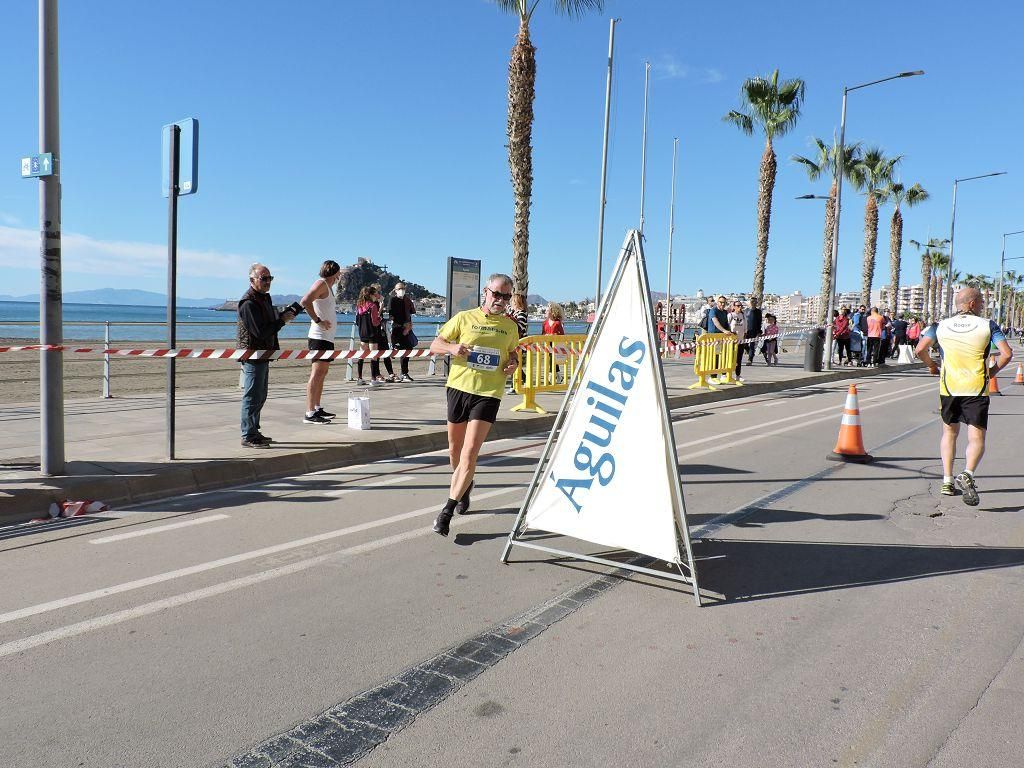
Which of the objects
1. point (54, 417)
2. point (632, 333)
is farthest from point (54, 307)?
point (632, 333)

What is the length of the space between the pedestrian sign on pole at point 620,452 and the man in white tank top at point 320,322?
5.12 meters

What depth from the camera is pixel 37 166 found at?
6445mm

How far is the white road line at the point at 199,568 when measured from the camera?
410 cm

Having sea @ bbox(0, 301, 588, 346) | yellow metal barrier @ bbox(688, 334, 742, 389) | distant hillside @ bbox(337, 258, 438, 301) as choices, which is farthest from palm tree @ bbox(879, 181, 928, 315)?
distant hillside @ bbox(337, 258, 438, 301)

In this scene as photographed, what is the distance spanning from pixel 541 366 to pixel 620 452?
8374 mm

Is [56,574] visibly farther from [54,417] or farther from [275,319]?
[275,319]

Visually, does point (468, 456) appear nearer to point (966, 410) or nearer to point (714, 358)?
point (966, 410)

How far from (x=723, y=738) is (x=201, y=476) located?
216 inches

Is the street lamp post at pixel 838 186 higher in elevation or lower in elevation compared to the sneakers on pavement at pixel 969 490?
higher

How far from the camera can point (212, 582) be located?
454 cm

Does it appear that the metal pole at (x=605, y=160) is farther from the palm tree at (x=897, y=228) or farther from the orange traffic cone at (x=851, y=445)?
the palm tree at (x=897, y=228)

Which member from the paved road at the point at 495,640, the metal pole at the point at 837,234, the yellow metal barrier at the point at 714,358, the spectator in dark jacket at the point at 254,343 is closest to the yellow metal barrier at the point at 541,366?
the yellow metal barrier at the point at 714,358

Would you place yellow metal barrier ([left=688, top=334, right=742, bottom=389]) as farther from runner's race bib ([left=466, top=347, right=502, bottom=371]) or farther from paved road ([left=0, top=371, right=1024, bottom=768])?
runner's race bib ([left=466, top=347, right=502, bottom=371])

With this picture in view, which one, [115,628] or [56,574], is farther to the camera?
[56,574]
